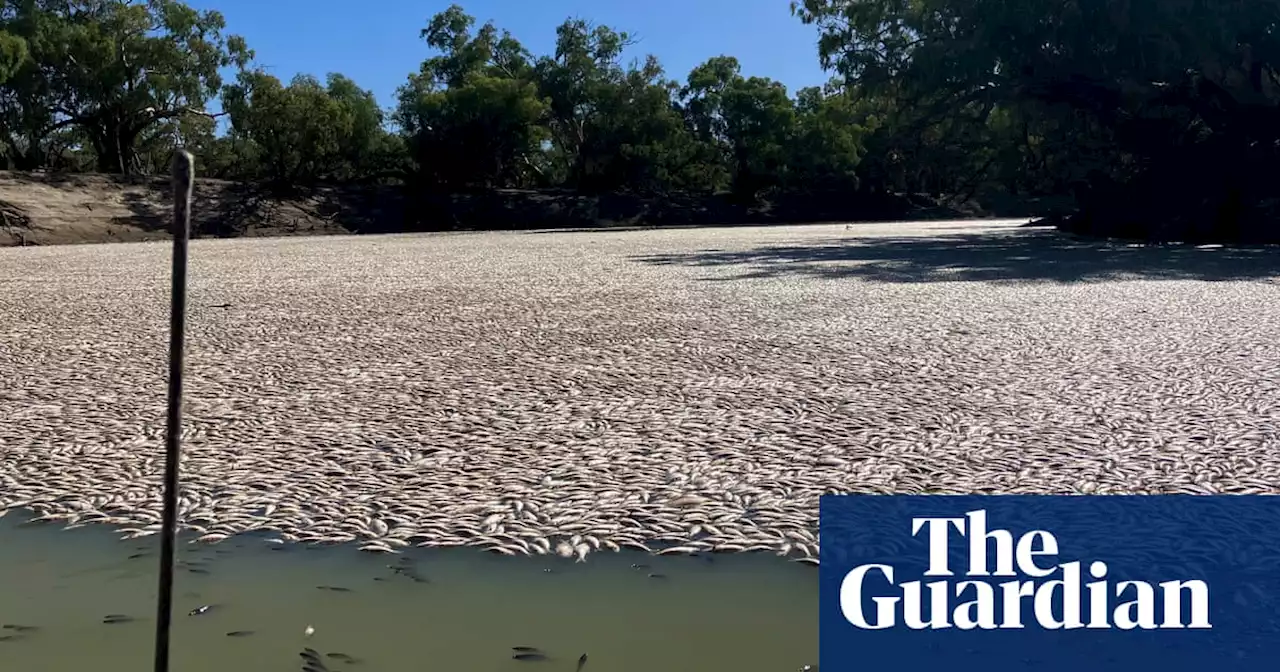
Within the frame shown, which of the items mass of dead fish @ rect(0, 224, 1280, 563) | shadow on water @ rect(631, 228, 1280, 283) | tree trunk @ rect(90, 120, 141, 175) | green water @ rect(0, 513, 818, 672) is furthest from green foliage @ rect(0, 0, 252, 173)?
green water @ rect(0, 513, 818, 672)

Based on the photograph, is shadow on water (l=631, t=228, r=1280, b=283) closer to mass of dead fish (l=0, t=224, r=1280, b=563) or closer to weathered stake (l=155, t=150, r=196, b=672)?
mass of dead fish (l=0, t=224, r=1280, b=563)

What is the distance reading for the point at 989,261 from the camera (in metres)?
18.4

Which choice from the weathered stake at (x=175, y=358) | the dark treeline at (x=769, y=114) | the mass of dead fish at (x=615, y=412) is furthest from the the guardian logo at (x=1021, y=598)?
the dark treeline at (x=769, y=114)

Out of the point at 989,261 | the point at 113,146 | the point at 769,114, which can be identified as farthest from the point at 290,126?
the point at 989,261

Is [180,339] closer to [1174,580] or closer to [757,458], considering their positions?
[1174,580]

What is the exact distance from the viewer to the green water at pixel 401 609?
2.91m

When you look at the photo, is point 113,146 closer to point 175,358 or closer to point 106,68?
point 106,68

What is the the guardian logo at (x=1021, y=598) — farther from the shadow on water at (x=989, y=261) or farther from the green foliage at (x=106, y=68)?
the green foliage at (x=106, y=68)

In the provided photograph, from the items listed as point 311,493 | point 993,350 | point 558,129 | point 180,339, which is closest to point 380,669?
point 180,339

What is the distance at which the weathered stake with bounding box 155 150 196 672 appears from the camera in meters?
1.70

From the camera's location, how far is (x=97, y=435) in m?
5.30

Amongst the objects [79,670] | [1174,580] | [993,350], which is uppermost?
[993,350]

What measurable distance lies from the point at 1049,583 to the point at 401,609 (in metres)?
1.93

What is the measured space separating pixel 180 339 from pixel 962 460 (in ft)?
11.9
